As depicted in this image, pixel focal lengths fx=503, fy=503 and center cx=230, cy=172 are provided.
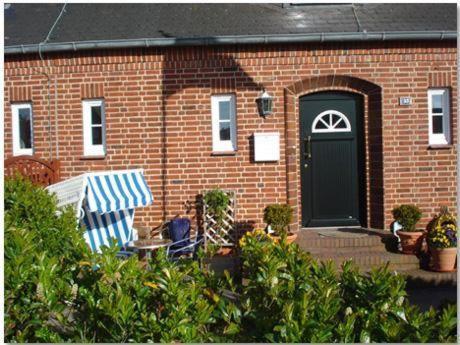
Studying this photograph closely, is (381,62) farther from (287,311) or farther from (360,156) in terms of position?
(287,311)

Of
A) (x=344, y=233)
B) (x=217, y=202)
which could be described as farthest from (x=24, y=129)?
(x=344, y=233)

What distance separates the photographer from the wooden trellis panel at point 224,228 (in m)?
8.77

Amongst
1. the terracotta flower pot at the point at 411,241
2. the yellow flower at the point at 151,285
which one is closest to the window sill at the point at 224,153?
the terracotta flower pot at the point at 411,241

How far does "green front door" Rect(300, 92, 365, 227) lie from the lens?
9.30m

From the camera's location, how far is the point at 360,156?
9.39 meters

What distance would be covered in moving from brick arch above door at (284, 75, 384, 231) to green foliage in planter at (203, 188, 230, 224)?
1.19 m

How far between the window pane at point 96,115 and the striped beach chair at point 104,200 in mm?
1437

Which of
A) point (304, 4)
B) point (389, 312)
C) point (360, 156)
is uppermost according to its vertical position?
point (304, 4)

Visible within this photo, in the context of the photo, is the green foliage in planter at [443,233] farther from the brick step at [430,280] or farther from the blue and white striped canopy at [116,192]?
the blue and white striped canopy at [116,192]

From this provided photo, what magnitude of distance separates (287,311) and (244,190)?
6.25 metres

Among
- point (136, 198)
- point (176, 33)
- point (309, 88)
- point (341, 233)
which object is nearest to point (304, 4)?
point (309, 88)

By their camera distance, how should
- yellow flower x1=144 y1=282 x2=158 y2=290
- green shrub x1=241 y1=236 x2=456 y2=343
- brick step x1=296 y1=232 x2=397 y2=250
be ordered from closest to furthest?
green shrub x1=241 y1=236 x2=456 y2=343 < yellow flower x1=144 y1=282 x2=158 y2=290 < brick step x1=296 y1=232 x2=397 y2=250

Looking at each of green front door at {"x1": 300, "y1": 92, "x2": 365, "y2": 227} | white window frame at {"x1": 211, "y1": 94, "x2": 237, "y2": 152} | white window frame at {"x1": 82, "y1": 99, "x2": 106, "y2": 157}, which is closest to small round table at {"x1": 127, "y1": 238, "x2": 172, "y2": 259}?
white window frame at {"x1": 211, "y1": 94, "x2": 237, "y2": 152}

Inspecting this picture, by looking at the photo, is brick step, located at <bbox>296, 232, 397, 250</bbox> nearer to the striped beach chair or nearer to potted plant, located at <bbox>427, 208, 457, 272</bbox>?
potted plant, located at <bbox>427, 208, 457, 272</bbox>
